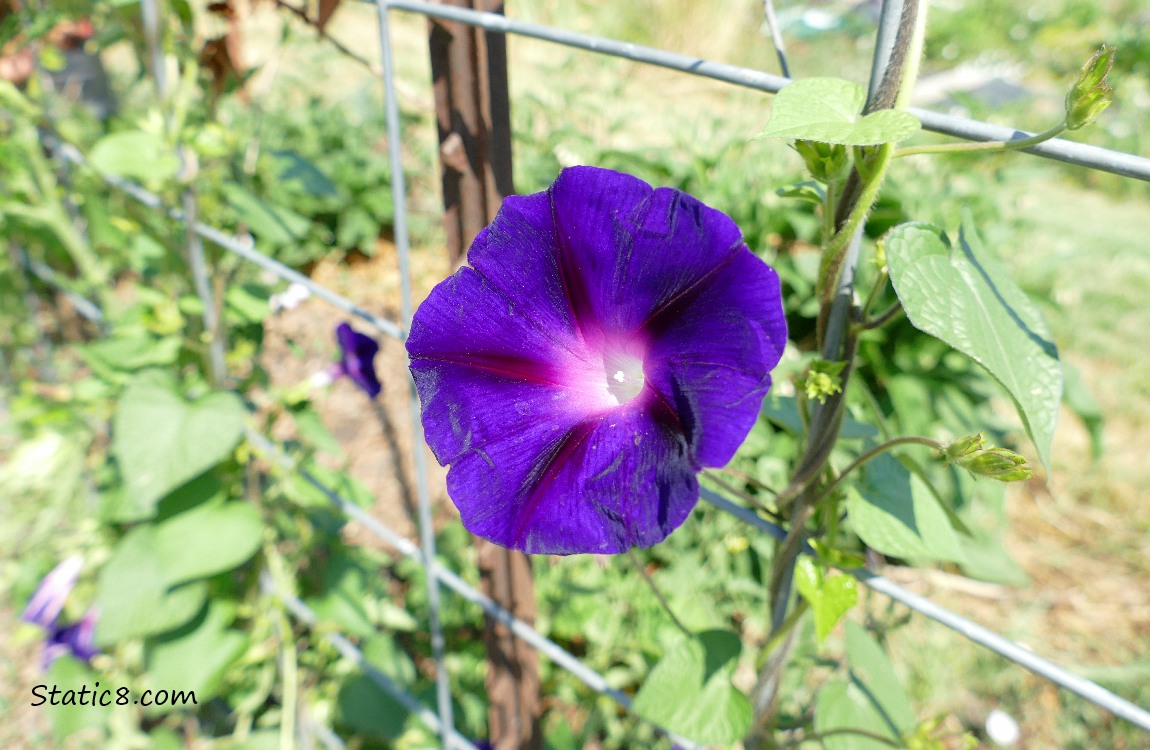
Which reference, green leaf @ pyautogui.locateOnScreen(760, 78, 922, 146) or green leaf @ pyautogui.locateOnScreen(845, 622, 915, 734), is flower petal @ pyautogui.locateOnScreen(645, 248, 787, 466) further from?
green leaf @ pyautogui.locateOnScreen(845, 622, 915, 734)

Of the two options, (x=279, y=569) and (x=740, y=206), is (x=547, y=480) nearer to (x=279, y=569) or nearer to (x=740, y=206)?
(x=279, y=569)

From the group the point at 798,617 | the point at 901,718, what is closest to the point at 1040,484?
the point at 901,718

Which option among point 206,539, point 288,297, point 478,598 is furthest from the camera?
point 288,297

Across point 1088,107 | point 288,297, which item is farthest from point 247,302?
point 1088,107

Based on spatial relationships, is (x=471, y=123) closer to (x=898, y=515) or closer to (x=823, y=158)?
(x=823, y=158)

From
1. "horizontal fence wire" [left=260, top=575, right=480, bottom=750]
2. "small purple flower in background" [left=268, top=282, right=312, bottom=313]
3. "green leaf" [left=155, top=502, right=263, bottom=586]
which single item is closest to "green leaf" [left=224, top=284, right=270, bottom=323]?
"small purple flower in background" [left=268, top=282, right=312, bottom=313]

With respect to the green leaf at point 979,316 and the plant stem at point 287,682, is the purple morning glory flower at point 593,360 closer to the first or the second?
the green leaf at point 979,316
